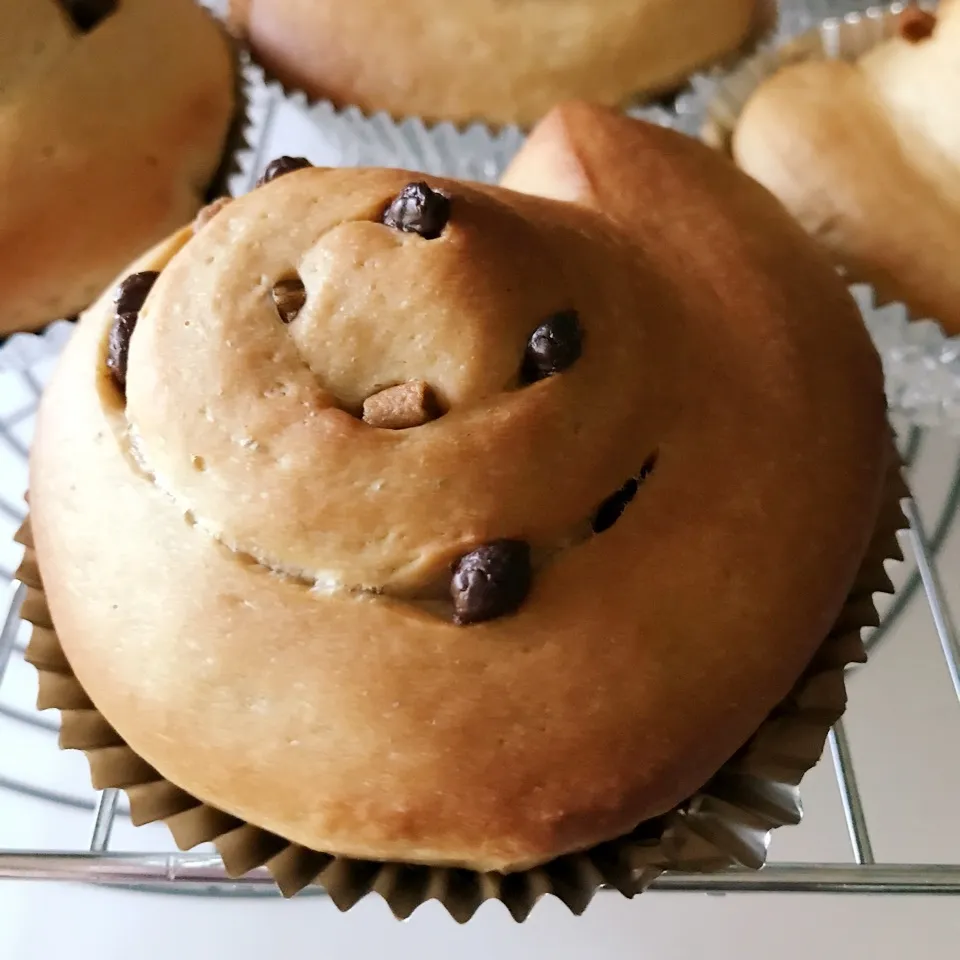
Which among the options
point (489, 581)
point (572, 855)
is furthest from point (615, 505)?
point (572, 855)

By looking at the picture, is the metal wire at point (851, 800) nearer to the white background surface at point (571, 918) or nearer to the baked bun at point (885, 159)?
the white background surface at point (571, 918)

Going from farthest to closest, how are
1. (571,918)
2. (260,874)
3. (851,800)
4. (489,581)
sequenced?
(571,918) → (851,800) → (260,874) → (489,581)

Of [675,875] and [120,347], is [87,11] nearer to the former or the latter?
[120,347]

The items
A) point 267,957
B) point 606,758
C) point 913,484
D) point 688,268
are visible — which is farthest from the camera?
point 913,484

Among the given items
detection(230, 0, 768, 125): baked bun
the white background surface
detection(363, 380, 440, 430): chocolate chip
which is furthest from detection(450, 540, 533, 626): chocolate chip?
detection(230, 0, 768, 125): baked bun

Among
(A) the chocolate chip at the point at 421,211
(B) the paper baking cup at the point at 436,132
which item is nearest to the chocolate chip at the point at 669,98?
(B) the paper baking cup at the point at 436,132

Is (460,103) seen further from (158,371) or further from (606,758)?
(606,758)

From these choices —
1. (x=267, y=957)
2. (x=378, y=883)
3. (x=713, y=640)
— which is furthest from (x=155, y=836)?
(x=713, y=640)
